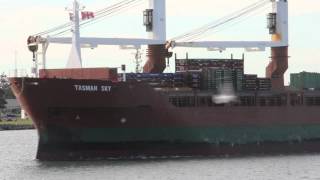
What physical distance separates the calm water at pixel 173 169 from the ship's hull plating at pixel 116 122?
1.48 m

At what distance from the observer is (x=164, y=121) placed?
43.2 meters

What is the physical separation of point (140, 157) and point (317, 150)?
14.7 m

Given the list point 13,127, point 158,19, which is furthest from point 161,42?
point 13,127

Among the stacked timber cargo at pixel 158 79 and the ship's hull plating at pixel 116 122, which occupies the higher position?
the stacked timber cargo at pixel 158 79

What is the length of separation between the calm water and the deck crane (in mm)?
7465

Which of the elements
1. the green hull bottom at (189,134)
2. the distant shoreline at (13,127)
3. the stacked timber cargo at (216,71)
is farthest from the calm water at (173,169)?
the distant shoreline at (13,127)

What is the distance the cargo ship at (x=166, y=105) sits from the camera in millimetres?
40688

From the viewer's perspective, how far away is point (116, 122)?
4169 centimetres

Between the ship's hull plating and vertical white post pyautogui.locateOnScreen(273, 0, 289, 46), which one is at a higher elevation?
vertical white post pyautogui.locateOnScreen(273, 0, 289, 46)

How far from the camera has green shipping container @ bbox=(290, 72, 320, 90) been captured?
54.2 metres

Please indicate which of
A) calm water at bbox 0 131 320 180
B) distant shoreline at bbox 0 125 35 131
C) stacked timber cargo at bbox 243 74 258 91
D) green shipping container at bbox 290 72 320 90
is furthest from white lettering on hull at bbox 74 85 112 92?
distant shoreline at bbox 0 125 35 131

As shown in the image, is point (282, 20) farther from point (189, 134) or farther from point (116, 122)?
point (116, 122)

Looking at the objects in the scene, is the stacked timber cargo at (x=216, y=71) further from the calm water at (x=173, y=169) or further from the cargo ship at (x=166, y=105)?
the calm water at (x=173, y=169)

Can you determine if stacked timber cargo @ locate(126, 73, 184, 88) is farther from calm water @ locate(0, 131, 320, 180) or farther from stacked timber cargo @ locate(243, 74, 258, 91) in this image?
calm water @ locate(0, 131, 320, 180)
